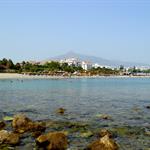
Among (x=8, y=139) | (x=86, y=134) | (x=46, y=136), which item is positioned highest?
(x=46, y=136)

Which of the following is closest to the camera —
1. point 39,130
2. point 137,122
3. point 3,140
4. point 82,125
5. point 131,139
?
point 3,140

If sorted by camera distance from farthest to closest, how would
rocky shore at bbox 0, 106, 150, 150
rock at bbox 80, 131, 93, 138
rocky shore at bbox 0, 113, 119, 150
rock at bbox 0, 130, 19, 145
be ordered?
1. rock at bbox 80, 131, 93, 138
2. rock at bbox 0, 130, 19, 145
3. rocky shore at bbox 0, 106, 150, 150
4. rocky shore at bbox 0, 113, 119, 150

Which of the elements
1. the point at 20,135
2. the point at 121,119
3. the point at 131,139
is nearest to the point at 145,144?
the point at 131,139

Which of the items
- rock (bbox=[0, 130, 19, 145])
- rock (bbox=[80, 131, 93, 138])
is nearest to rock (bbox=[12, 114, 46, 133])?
rock (bbox=[80, 131, 93, 138])

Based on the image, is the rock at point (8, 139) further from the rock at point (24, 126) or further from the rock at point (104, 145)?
the rock at point (104, 145)

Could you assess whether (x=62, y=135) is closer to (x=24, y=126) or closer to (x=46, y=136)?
(x=46, y=136)

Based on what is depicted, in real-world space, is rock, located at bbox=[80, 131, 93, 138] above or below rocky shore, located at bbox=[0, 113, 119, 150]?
below

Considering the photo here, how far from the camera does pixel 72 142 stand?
2102 centimetres

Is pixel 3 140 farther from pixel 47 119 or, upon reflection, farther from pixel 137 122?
pixel 137 122

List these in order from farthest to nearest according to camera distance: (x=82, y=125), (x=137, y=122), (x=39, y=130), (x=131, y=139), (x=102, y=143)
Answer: (x=137, y=122), (x=82, y=125), (x=39, y=130), (x=131, y=139), (x=102, y=143)

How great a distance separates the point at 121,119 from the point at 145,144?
33.7ft

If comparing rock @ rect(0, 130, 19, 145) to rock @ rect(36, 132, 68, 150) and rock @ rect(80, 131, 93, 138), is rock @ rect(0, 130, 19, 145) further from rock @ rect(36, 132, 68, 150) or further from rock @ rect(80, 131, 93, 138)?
rock @ rect(80, 131, 93, 138)

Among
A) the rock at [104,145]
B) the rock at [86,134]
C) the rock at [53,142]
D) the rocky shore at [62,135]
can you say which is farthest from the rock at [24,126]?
the rock at [104,145]

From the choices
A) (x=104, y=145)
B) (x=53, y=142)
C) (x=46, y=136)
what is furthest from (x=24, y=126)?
(x=104, y=145)
